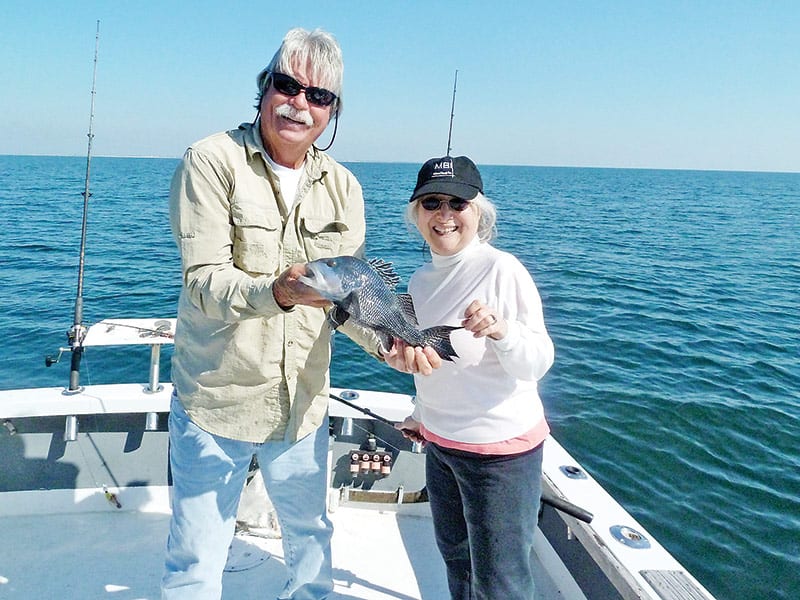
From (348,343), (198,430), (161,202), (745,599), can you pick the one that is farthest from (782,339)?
(161,202)

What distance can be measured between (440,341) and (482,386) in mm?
296

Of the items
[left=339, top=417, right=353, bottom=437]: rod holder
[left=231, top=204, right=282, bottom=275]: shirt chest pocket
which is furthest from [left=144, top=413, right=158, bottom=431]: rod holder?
[left=231, top=204, right=282, bottom=275]: shirt chest pocket

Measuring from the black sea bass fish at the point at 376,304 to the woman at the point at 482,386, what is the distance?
9 centimetres

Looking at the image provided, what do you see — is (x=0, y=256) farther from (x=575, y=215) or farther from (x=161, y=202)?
(x=575, y=215)

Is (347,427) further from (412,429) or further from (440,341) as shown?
(440,341)

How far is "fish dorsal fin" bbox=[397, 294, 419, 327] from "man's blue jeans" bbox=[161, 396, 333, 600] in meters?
0.89

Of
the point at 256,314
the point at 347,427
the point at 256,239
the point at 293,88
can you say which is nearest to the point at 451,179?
the point at 293,88

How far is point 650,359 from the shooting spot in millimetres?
11680

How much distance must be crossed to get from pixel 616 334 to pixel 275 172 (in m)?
12.1

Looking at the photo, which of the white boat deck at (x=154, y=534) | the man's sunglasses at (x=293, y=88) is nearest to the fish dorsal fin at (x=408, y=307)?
the man's sunglasses at (x=293, y=88)

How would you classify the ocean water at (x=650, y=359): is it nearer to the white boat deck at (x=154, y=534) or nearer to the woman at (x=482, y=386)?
the woman at (x=482, y=386)

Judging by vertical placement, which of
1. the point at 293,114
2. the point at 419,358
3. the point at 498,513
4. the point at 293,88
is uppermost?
the point at 293,88

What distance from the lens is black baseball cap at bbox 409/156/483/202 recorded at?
2.72 meters

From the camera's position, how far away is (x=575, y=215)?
1624 inches
